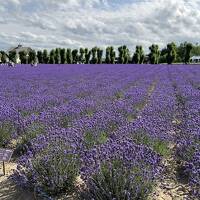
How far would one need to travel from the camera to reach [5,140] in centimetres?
680

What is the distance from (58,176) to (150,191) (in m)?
1.06

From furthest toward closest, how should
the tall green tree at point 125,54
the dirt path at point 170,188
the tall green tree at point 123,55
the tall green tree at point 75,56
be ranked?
the tall green tree at point 125,54, the tall green tree at point 123,55, the tall green tree at point 75,56, the dirt path at point 170,188

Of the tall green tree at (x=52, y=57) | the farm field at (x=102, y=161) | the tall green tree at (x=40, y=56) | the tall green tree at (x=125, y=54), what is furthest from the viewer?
the tall green tree at (x=125, y=54)

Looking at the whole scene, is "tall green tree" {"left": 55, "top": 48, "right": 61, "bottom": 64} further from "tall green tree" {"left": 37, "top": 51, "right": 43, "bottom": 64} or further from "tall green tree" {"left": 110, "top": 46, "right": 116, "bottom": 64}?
"tall green tree" {"left": 110, "top": 46, "right": 116, "bottom": 64}

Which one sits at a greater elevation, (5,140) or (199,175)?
(199,175)

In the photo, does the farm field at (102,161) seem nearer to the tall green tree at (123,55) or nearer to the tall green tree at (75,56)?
the tall green tree at (75,56)

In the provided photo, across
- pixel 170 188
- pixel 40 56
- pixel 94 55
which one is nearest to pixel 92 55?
pixel 94 55

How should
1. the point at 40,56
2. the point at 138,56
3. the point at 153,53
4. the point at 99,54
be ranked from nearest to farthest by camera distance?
the point at 40,56 → the point at 99,54 → the point at 138,56 → the point at 153,53

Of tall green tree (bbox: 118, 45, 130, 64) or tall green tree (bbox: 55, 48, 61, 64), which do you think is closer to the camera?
tall green tree (bbox: 55, 48, 61, 64)

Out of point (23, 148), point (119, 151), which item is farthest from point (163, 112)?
point (119, 151)

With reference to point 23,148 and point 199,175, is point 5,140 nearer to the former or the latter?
point 23,148

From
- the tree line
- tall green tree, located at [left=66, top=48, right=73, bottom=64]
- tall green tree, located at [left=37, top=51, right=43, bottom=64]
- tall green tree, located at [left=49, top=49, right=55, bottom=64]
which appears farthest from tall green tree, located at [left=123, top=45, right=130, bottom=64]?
tall green tree, located at [left=37, top=51, right=43, bottom=64]

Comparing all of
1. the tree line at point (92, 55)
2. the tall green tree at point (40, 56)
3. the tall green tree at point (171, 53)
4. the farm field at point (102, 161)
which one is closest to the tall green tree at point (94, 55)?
the tree line at point (92, 55)

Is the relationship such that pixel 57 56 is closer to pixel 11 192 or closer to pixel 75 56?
pixel 75 56
